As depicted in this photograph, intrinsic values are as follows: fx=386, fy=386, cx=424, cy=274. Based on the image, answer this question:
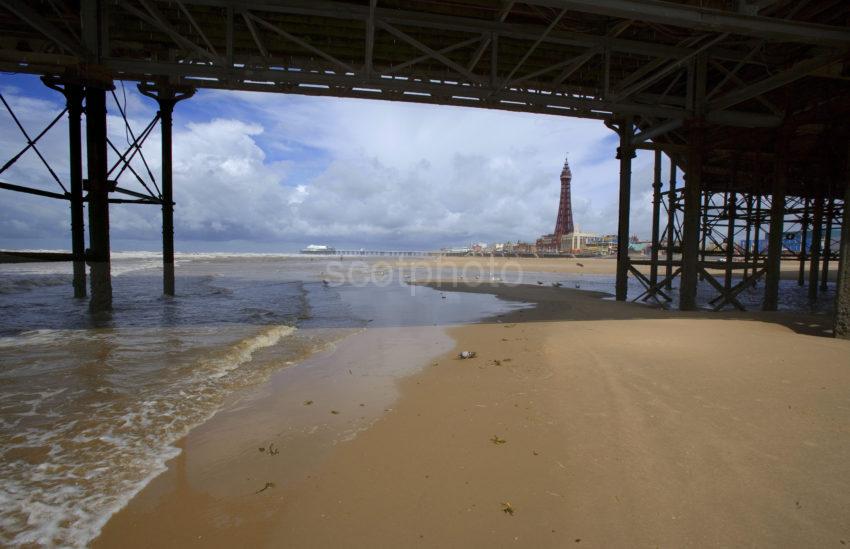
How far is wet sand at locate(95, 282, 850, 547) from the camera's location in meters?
2.18

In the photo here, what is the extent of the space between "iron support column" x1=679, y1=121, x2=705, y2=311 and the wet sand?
16.2 feet

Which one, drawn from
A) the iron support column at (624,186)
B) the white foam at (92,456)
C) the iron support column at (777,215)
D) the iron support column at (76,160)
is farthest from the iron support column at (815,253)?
the iron support column at (76,160)

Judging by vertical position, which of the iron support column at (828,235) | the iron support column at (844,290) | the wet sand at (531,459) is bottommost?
the wet sand at (531,459)

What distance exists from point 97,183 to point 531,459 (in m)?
11.3

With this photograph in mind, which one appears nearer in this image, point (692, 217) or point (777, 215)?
point (777, 215)

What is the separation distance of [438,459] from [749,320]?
26.1ft

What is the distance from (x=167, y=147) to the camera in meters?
12.9

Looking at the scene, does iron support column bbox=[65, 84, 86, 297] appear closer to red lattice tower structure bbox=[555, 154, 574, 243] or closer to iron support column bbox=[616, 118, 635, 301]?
iron support column bbox=[616, 118, 635, 301]

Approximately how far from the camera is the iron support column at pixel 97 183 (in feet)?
30.2

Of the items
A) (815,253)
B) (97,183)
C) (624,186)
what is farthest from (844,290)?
(97,183)

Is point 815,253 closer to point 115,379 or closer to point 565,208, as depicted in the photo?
point 115,379

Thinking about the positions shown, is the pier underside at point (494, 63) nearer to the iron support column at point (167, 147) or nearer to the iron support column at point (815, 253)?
the iron support column at point (167, 147)

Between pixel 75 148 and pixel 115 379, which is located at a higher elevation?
pixel 75 148

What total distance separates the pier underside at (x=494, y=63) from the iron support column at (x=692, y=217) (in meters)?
0.03
